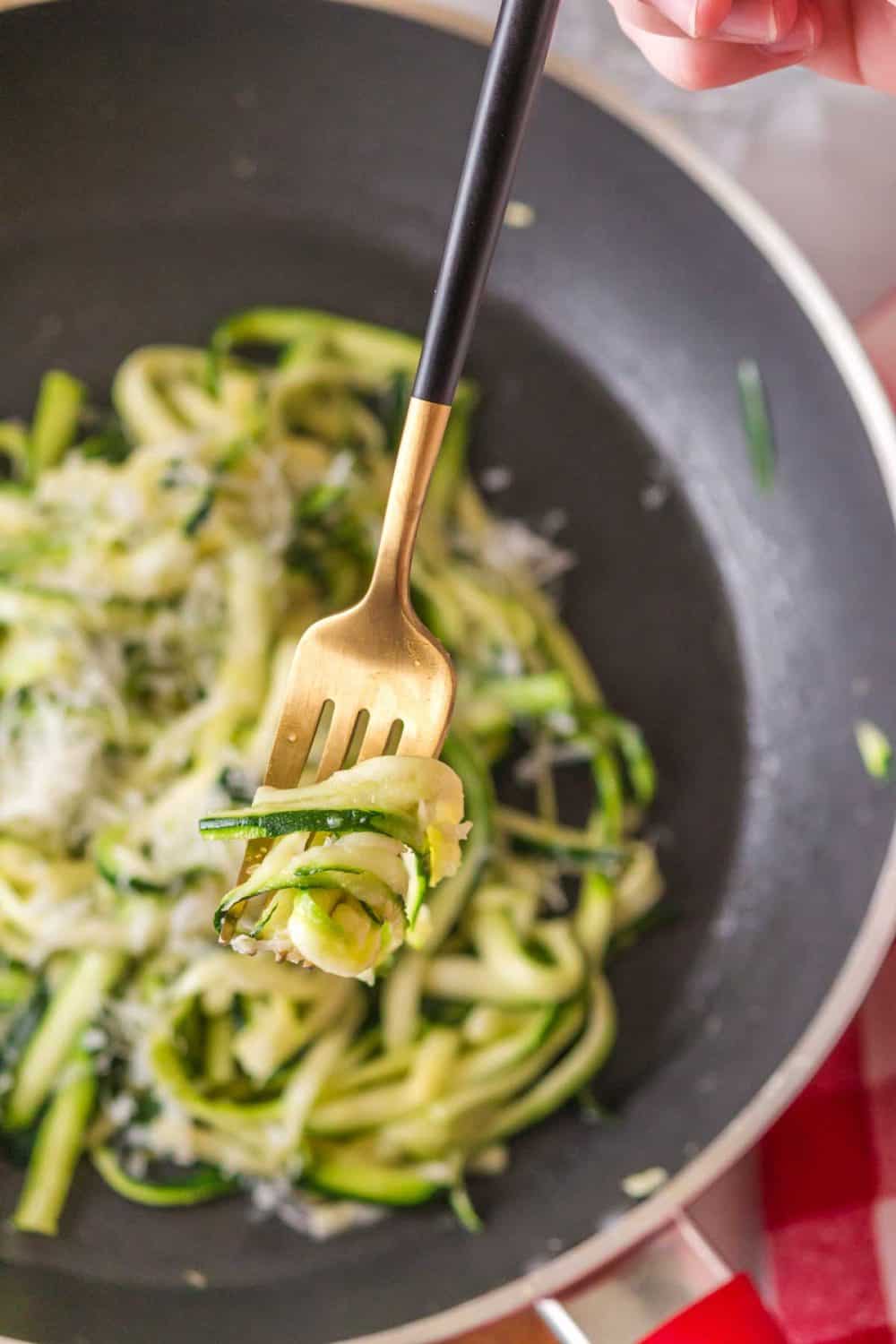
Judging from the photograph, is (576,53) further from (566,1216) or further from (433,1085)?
(566,1216)

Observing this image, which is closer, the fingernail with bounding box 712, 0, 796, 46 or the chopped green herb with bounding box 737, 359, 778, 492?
the fingernail with bounding box 712, 0, 796, 46

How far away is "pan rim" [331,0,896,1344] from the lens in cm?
105

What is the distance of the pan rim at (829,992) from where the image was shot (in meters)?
1.05

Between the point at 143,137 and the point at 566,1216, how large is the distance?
1.38 m

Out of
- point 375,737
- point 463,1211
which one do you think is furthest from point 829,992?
point 375,737

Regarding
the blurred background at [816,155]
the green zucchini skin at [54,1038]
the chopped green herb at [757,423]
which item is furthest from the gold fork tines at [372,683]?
the blurred background at [816,155]

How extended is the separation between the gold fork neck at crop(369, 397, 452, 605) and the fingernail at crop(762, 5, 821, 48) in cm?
46

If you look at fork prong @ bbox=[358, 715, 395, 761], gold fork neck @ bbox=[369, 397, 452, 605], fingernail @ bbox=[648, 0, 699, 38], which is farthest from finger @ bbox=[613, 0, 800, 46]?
fork prong @ bbox=[358, 715, 395, 761]

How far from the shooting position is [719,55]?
3.37ft

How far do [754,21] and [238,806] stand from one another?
86 cm

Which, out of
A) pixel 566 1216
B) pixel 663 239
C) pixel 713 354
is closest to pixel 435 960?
pixel 566 1216

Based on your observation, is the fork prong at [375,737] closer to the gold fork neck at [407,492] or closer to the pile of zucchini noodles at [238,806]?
the gold fork neck at [407,492]

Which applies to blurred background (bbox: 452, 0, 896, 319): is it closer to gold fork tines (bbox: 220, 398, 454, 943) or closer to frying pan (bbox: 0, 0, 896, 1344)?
frying pan (bbox: 0, 0, 896, 1344)

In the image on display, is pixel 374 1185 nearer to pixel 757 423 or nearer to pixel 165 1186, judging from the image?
pixel 165 1186
